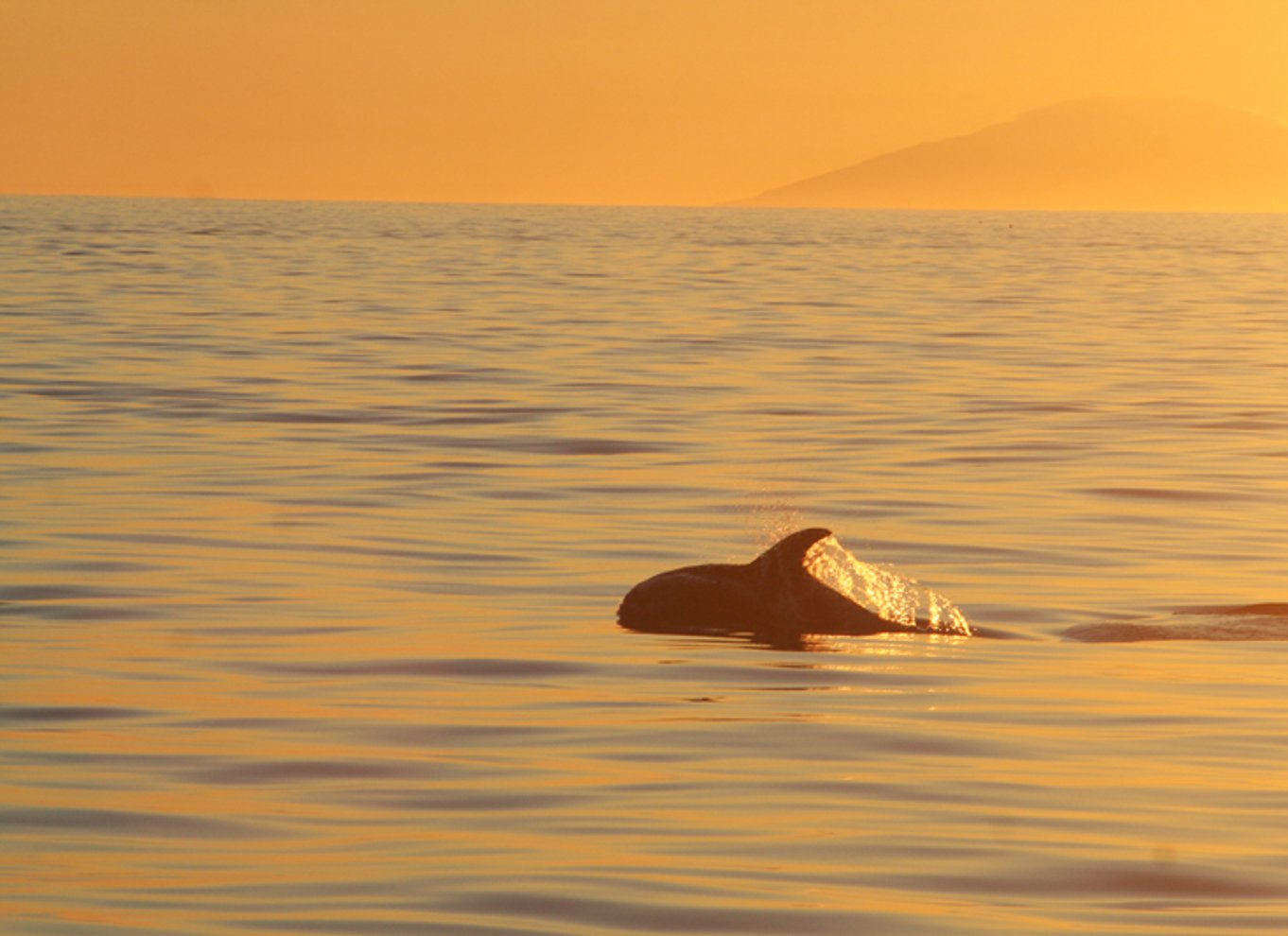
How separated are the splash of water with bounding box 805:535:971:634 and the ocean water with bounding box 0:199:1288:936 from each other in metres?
0.30

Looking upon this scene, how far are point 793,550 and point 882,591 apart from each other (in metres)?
0.96

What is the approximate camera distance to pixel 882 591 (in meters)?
16.4

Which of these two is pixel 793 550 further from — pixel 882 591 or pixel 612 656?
pixel 612 656

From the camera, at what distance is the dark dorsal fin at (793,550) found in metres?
15.7

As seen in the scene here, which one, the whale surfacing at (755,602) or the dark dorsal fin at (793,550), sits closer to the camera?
the whale surfacing at (755,602)

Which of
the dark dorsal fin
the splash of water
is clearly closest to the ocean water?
the splash of water

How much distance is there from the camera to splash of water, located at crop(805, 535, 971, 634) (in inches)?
614

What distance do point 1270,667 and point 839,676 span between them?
2.54 meters

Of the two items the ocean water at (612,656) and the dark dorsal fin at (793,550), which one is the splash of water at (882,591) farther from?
the ocean water at (612,656)

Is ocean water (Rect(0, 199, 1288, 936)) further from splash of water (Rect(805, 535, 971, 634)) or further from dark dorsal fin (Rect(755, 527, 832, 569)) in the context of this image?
dark dorsal fin (Rect(755, 527, 832, 569))

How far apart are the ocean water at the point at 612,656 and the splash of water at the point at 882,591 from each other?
0.30m

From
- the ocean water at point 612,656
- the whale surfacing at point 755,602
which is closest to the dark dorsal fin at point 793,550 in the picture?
the whale surfacing at point 755,602

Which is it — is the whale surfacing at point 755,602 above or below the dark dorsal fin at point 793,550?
below

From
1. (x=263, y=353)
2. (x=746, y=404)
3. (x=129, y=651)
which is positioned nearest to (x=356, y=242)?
(x=263, y=353)
